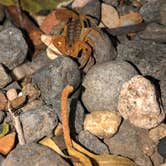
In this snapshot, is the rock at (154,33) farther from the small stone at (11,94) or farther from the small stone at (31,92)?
the small stone at (11,94)

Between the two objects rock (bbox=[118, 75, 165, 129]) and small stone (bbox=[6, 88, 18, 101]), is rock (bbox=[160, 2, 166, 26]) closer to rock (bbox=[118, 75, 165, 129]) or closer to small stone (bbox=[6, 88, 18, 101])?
rock (bbox=[118, 75, 165, 129])

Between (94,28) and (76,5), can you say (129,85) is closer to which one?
(94,28)

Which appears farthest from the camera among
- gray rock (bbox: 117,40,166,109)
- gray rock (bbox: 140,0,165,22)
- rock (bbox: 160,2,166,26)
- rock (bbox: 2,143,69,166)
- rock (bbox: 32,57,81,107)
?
gray rock (bbox: 140,0,165,22)

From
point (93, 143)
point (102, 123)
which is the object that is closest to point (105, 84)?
point (102, 123)

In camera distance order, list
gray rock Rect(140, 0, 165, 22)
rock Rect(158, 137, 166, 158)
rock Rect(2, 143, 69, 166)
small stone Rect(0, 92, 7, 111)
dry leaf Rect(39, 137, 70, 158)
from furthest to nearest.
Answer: gray rock Rect(140, 0, 165, 22) < small stone Rect(0, 92, 7, 111) < rock Rect(158, 137, 166, 158) < dry leaf Rect(39, 137, 70, 158) < rock Rect(2, 143, 69, 166)

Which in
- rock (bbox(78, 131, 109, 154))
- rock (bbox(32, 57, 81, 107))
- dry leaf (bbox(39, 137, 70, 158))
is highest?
rock (bbox(32, 57, 81, 107))

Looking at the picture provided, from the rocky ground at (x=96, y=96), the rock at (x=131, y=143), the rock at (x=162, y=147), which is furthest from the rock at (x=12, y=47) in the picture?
the rock at (x=162, y=147)

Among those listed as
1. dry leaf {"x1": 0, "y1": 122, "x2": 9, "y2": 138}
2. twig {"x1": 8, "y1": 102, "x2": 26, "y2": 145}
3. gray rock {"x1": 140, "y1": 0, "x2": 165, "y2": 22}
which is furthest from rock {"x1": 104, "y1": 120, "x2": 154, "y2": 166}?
gray rock {"x1": 140, "y1": 0, "x2": 165, "y2": 22}

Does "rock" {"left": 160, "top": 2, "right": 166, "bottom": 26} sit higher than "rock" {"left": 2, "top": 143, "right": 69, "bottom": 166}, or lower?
lower
